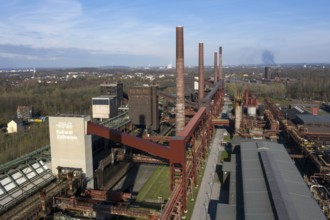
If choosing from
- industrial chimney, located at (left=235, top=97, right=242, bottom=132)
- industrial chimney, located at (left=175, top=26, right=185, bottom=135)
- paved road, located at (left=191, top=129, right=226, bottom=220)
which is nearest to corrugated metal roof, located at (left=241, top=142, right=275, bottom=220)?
paved road, located at (left=191, top=129, right=226, bottom=220)

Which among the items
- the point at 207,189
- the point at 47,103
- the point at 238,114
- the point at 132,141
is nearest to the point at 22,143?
the point at 132,141

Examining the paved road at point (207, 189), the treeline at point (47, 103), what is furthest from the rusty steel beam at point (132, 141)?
the treeline at point (47, 103)

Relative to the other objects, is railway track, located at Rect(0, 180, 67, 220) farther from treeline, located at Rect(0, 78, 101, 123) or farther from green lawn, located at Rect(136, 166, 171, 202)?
treeline, located at Rect(0, 78, 101, 123)

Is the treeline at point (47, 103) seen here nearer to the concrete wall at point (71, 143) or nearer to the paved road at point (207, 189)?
the paved road at point (207, 189)

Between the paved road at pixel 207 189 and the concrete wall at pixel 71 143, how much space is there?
9.02 m

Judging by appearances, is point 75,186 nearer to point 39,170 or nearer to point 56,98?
point 39,170

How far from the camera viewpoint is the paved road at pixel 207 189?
23623 mm

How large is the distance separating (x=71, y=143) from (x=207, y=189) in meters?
12.8

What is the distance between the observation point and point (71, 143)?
2455 cm

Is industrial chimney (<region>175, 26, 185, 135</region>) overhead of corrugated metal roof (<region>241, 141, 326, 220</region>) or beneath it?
overhead

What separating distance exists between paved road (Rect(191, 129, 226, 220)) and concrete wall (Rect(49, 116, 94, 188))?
902cm

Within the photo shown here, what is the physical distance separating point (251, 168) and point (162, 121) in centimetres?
2256

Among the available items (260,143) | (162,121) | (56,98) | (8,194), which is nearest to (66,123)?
(8,194)

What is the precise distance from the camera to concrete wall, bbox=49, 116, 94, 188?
24.3 metres
